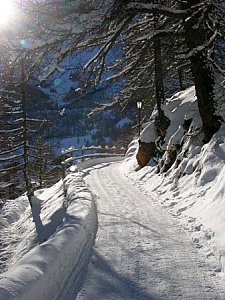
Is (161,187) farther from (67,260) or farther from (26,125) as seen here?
(26,125)

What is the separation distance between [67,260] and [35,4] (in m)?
4.79

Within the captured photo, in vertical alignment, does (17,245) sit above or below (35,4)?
below

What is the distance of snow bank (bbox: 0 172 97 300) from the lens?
3.44 m

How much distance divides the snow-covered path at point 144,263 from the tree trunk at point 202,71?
10.8ft

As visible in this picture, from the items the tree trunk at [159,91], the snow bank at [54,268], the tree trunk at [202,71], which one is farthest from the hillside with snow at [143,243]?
the tree trunk at [159,91]

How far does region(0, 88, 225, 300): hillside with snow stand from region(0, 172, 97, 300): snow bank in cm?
1

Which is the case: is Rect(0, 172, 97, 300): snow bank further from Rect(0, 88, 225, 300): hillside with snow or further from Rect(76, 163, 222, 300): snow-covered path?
Rect(76, 163, 222, 300): snow-covered path

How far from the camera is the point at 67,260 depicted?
15.2ft

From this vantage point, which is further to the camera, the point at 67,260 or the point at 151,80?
the point at 151,80

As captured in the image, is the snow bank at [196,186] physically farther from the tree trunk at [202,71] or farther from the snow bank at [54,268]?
the snow bank at [54,268]

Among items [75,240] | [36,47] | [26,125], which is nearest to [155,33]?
[36,47]

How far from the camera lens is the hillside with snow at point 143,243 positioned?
4.05m

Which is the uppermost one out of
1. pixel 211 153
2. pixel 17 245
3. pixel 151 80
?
pixel 151 80

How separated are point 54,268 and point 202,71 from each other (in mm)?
6807
